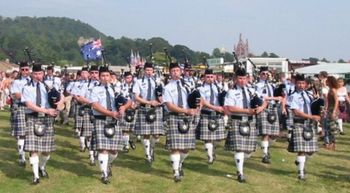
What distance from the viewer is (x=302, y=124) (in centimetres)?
835

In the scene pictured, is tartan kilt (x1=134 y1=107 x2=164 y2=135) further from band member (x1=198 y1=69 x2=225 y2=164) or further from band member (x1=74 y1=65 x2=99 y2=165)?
band member (x1=74 y1=65 x2=99 y2=165)

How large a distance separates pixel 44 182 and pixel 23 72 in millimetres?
2218

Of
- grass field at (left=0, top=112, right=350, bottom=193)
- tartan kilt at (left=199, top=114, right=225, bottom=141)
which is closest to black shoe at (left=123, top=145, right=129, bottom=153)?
grass field at (left=0, top=112, right=350, bottom=193)

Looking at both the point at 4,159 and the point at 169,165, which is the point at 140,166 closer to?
the point at 169,165

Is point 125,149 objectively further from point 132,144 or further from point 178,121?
point 178,121

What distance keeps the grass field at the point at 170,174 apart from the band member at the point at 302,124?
566 mm

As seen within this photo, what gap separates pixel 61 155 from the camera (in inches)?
410

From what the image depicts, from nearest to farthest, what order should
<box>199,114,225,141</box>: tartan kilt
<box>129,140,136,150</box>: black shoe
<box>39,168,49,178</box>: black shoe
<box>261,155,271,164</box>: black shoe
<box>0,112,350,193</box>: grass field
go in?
<box>0,112,350,193</box>: grass field, <box>39,168,49,178</box>: black shoe, <box>199,114,225,141</box>: tartan kilt, <box>261,155,271,164</box>: black shoe, <box>129,140,136,150</box>: black shoe

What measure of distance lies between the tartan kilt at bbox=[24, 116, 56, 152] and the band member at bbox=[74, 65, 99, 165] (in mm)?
1423

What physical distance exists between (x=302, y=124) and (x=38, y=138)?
13.5 feet

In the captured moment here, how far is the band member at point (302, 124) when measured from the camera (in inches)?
326

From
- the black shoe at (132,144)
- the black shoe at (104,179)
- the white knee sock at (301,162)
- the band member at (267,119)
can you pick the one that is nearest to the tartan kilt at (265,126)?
the band member at (267,119)

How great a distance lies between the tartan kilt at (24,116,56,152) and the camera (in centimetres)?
775

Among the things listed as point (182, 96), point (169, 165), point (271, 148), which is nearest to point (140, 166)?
point (169, 165)
